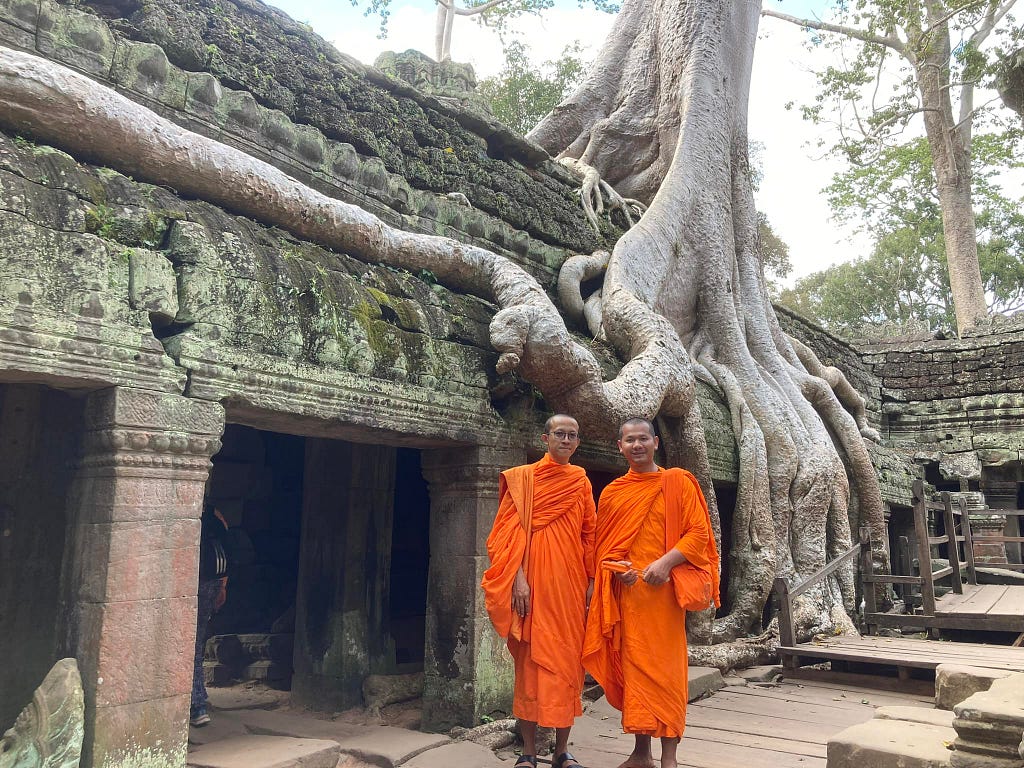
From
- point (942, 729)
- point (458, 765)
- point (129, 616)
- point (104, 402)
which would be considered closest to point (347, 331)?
point (104, 402)

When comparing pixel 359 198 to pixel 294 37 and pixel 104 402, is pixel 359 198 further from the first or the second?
pixel 104 402

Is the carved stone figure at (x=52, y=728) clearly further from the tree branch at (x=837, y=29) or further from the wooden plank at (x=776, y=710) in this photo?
the tree branch at (x=837, y=29)

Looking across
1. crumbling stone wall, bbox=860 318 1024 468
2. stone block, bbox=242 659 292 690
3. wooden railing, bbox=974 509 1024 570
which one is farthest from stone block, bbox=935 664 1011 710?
crumbling stone wall, bbox=860 318 1024 468

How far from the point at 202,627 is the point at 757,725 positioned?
2755 mm

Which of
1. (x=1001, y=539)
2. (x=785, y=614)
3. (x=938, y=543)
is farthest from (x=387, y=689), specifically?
(x=1001, y=539)

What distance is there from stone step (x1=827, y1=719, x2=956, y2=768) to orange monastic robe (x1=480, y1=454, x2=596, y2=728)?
94 centimetres

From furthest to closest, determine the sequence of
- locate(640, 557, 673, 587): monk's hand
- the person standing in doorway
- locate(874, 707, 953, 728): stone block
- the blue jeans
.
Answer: the person standing in doorway
the blue jeans
locate(640, 557, 673, 587): monk's hand
locate(874, 707, 953, 728): stone block

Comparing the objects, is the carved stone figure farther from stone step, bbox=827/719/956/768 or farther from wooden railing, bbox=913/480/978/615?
wooden railing, bbox=913/480/978/615

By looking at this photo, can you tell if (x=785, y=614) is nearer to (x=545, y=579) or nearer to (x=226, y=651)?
(x=545, y=579)

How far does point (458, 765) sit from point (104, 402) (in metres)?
1.91

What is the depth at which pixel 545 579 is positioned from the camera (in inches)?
122

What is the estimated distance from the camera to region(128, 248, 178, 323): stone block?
2582 millimetres

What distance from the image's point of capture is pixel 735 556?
587 cm

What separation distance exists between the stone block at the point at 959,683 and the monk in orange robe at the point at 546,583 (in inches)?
56.1
